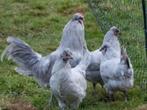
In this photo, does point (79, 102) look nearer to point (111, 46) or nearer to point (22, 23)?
point (111, 46)

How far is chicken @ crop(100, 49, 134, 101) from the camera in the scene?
852 centimetres

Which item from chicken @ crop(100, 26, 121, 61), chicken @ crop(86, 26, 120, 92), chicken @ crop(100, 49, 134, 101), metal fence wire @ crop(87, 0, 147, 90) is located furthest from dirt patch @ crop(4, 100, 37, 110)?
metal fence wire @ crop(87, 0, 147, 90)

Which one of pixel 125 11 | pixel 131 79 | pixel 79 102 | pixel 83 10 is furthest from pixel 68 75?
pixel 83 10

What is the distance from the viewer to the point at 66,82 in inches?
314

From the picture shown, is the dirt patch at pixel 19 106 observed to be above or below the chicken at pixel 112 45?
below

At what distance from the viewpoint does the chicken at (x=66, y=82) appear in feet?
26.2

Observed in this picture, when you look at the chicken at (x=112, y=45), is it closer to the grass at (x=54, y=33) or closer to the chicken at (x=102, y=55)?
the chicken at (x=102, y=55)

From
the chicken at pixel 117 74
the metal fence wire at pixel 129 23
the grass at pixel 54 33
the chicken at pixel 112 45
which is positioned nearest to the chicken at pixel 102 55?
the chicken at pixel 112 45

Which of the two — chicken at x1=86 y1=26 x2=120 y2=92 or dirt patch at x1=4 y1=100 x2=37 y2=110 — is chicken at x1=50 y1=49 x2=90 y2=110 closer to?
dirt patch at x1=4 y1=100 x2=37 y2=110

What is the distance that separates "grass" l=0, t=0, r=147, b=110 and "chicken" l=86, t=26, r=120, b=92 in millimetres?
296

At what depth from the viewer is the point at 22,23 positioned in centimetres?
1344

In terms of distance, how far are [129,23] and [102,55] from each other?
2.24m

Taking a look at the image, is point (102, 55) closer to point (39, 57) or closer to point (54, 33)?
point (39, 57)

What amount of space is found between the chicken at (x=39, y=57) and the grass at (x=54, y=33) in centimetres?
44
